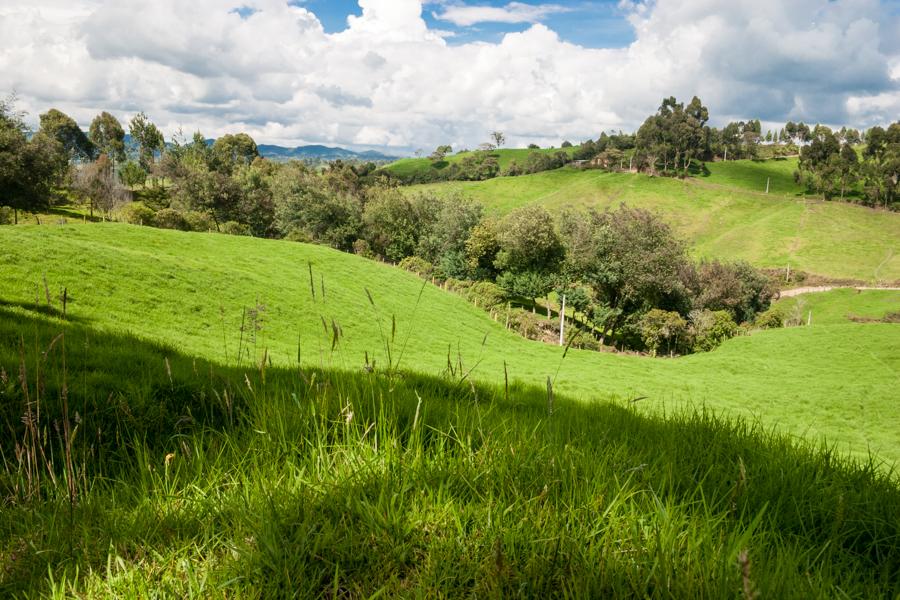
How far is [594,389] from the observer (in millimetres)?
19125

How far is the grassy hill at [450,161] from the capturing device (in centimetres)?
16150

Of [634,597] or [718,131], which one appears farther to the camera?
[718,131]

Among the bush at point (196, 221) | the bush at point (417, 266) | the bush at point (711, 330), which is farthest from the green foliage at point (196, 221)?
the bush at point (711, 330)

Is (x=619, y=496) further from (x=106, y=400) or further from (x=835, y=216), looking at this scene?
(x=835, y=216)

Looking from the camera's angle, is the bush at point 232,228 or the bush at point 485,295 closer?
the bush at point 485,295

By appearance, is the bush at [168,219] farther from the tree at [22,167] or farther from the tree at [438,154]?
the tree at [438,154]

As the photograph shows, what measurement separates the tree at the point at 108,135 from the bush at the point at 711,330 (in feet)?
465

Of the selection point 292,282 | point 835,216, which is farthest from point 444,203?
point 835,216

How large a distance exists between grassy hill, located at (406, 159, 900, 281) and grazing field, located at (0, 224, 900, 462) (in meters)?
39.4

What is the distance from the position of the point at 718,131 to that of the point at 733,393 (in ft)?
505

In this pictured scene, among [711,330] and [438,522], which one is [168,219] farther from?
[438,522]

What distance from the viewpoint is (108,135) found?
406ft

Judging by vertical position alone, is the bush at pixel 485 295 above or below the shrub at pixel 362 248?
below

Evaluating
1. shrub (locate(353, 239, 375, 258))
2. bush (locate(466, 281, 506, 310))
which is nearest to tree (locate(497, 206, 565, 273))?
bush (locate(466, 281, 506, 310))
